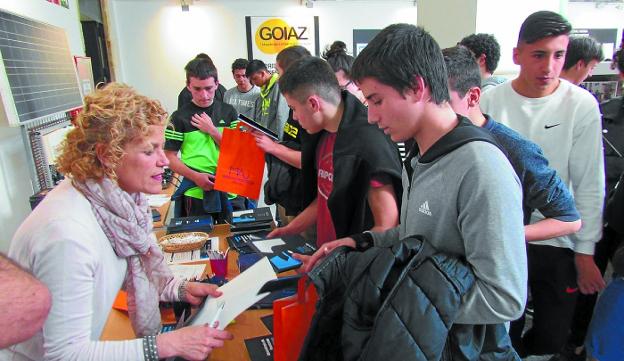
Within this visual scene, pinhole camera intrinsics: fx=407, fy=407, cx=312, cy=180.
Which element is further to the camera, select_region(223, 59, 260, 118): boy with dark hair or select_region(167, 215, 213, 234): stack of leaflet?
select_region(223, 59, 260, 118): boy with dark hair

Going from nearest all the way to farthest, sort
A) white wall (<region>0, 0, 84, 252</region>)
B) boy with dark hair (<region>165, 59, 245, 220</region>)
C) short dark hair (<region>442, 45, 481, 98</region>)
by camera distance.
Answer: short dark hair (<region>442, 45, 481, 98</region>) → white wall (<region>0, 0, 84, 252</region>) → boy with dark hair (<region>165, 59, 245, 220</region>)

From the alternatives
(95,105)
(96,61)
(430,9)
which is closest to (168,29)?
(96,61)

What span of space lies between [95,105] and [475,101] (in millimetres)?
1140

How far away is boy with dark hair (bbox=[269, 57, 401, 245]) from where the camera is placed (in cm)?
→ 139

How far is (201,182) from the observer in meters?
2.47

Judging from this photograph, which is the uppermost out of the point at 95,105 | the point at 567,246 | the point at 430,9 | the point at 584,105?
the point at 430,9

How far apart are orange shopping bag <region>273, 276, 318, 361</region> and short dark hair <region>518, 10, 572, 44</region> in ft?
4.40

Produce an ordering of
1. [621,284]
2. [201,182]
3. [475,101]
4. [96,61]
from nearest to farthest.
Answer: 1. [475,101]
2. [621,284]
3. [201,182]
4. [96,61]

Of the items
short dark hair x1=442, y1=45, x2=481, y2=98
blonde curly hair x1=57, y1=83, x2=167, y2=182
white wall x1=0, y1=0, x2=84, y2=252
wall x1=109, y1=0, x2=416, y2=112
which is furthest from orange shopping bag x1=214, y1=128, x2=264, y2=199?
wall x1=109, y1=0, x2=416, y2=112

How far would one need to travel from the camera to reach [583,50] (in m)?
2.31

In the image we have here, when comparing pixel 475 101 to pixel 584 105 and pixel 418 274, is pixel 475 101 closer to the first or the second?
pixel 584 105

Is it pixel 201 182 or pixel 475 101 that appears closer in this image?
pixel 475 101

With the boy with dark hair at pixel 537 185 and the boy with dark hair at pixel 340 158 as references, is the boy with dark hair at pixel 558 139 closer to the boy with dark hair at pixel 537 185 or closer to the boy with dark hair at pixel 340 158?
the boy with dark hair at pixel 537 185

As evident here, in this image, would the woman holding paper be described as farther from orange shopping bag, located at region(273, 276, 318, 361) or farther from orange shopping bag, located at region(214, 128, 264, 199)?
orange shopping bag, located at region(214, 128, 264, 199)
